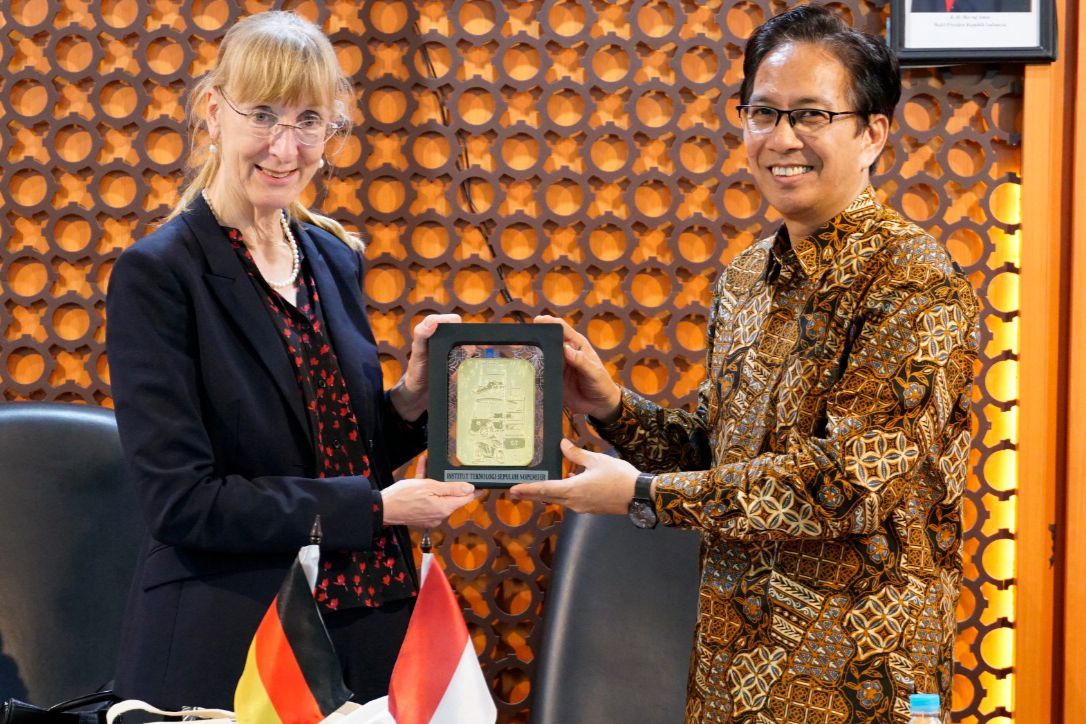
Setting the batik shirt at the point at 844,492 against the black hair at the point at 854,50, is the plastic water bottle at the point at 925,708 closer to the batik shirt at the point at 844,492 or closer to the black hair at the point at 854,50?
the batik shirt at the point at 844,492

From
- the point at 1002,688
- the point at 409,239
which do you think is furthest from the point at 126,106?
the point at 1002,688

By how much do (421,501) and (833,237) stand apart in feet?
2.42

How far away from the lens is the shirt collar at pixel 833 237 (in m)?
1.57

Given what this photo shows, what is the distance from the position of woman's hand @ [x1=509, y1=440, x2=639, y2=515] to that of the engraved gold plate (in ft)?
0.20

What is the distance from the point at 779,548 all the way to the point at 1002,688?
4.08 feet

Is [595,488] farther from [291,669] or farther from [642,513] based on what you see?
[291,669]

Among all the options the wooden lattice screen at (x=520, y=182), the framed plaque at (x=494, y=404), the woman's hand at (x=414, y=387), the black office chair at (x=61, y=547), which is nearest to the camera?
the framed plaque at (x=494, y=404)

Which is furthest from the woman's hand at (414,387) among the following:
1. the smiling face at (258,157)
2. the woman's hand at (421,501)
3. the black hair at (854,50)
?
the black hair at (854,50)

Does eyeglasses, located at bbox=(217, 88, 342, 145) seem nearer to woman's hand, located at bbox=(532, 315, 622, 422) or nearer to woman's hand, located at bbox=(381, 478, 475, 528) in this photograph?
woman's hand, located at bbox=(532, 315, 622, 422)

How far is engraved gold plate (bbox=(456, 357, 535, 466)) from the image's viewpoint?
1.73m

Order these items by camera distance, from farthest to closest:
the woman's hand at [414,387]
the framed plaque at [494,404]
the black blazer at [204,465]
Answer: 1. the woman's hand at [414,387]
2. the framed plaque at [494,404]
3. the black blazer at [204,465]

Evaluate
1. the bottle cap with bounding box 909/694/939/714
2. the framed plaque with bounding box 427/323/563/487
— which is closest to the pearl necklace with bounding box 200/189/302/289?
the framed plaque with bounding box 427/323/563/487

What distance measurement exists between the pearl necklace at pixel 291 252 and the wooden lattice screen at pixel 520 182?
1.96 ft

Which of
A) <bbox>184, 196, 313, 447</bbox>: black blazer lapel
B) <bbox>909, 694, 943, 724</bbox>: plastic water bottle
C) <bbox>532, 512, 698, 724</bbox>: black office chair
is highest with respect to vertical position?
<bbox>184, 196, 313, 447</bbox>: black blazer lapel
